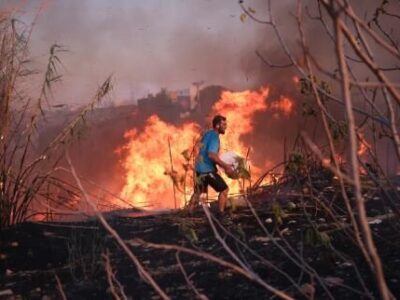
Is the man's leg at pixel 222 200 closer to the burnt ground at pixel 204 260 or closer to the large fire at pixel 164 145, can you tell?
the burnt ground at pixel 204 260

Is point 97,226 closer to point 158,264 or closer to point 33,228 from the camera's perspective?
point 33,228

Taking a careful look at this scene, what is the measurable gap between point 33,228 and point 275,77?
12848mm

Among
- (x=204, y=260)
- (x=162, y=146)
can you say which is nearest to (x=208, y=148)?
(x=204, y=260)

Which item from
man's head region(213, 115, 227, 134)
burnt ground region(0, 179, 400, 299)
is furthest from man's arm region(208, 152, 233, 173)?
burnt ground region(0, 179, 400, 299)

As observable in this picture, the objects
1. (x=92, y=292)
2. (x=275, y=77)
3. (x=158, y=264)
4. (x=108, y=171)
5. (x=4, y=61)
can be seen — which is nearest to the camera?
(x=92, y=292)

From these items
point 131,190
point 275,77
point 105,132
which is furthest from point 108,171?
point 275,77

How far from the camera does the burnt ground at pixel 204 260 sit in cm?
363

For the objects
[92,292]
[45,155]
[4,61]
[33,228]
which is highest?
[4,61]

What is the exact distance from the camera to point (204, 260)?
453 cm

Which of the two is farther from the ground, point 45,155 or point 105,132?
point 105,132

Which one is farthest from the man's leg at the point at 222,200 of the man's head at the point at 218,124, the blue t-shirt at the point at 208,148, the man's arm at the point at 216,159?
the man's head at the point at 218,124

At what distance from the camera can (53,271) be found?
472cm

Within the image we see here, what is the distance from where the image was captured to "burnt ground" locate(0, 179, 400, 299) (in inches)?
143

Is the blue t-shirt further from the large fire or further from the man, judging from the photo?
the large fire
